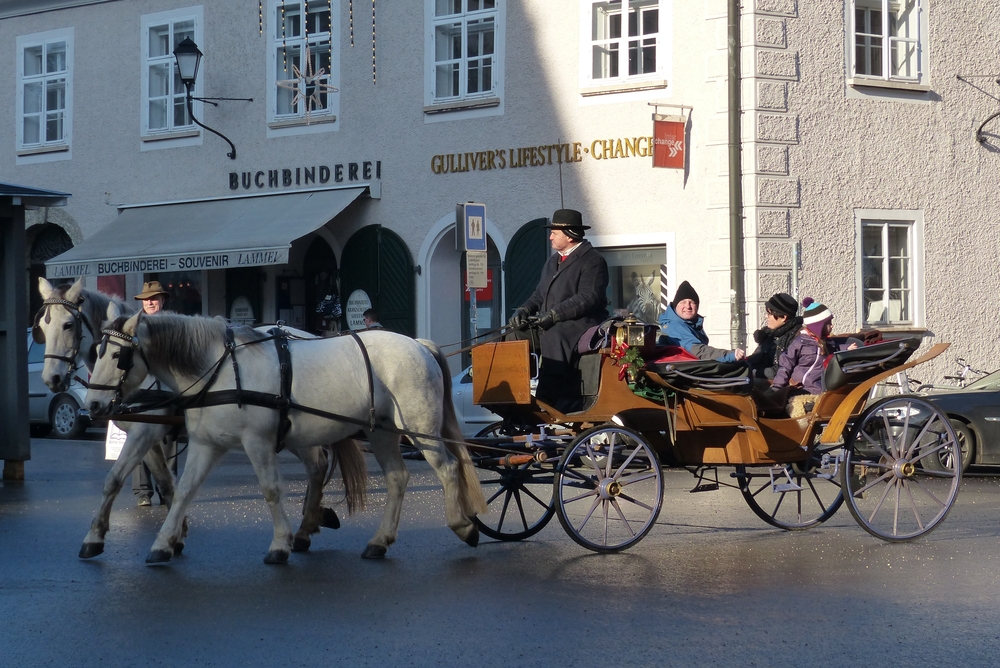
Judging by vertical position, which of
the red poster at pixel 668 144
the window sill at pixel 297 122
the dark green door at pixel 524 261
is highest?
the window sill at pixel 297 122

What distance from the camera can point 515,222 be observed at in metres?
20.3

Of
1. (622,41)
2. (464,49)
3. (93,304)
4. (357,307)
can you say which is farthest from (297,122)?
(93,304)

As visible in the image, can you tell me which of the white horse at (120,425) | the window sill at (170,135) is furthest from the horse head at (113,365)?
the window sill at (170,135)

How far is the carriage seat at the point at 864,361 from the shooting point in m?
8.98

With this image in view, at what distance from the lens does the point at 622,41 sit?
1941cm

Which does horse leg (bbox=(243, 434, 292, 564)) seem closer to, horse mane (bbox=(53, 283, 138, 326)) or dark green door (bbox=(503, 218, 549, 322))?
horse mane (bbox=(53, 283, 138, 326))

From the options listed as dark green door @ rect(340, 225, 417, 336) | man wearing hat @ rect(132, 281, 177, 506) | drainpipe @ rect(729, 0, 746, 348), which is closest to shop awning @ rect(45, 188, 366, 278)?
dark green door @ rect(340, 225, 417, 336)

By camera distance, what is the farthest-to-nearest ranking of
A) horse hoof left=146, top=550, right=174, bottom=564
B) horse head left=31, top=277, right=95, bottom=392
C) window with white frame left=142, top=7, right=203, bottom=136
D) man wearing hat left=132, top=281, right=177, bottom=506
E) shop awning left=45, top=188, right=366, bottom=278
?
window with white frame left=142, top=7, right=203, bottom=136, shop awning left=45, top=188, right=366, bottom=278, man wearing hat left=132, top=281, right=177, bottom=506, horse head left=31, top=277, right=95, bottom=392, horse hoof left=146, top=550, right=174, bottom=564

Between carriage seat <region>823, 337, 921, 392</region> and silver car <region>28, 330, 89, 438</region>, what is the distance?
13.4m

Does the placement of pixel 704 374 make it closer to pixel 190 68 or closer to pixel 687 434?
pixel 687 434

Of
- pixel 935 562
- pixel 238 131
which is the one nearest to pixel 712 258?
pixel 238 131

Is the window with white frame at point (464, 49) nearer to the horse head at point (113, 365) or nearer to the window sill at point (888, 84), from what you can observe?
the window sill at point (888, 84)

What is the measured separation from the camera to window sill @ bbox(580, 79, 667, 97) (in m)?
19.0

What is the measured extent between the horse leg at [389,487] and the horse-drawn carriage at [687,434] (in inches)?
21.3
